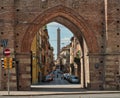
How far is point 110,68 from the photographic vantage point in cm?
3888

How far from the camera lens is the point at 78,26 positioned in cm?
3966

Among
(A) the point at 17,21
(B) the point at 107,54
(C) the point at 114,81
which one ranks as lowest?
(C) the point at 114,81

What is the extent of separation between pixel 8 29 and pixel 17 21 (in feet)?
3.84

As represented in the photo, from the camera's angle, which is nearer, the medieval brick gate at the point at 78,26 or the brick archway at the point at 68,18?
the medieval brick gate at the point at 78,26

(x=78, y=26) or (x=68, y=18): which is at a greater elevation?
(x=68, y=18)

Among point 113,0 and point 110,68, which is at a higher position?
point 113,0

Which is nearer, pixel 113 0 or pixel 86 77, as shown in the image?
pixel 113 0

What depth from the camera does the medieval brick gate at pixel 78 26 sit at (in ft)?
126

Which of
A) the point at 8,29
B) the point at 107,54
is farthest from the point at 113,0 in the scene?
the point at 8,29

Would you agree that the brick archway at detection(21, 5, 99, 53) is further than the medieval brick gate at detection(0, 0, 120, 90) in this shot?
Yes

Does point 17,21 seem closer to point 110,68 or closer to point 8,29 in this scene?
point 8,29

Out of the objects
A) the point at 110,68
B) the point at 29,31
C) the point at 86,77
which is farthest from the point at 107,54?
the point at 29,31

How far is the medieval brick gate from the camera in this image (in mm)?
38344

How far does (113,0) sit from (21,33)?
8.57 m
